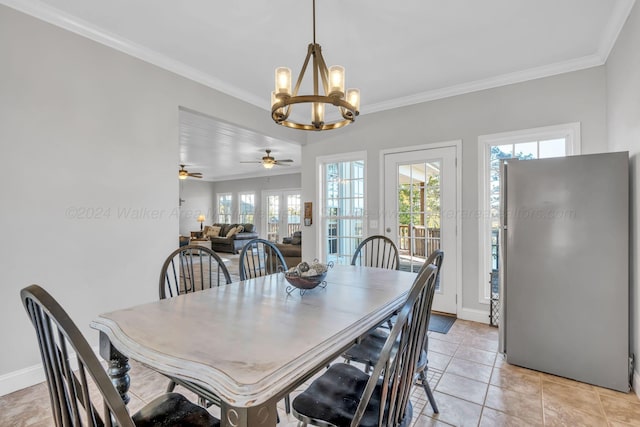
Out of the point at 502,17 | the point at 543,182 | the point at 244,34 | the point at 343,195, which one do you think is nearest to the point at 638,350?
the point at 543,182

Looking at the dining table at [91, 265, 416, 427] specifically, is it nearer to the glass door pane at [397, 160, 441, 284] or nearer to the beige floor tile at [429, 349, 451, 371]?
the beige floor tile at [429, 349, 451, 371]

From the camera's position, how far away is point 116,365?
1.26 metres

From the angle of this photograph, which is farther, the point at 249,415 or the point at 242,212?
the point at 242,212

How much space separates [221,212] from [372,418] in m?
11.0

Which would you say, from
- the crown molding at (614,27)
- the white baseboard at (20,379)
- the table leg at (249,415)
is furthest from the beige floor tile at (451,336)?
the white baseboard at (20,379)

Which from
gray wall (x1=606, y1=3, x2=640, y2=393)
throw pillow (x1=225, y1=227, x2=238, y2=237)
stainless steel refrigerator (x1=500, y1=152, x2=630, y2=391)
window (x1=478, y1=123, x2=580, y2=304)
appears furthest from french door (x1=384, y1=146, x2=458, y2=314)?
throw pillow (x1=225, y1=227, x2=238, y2=237)

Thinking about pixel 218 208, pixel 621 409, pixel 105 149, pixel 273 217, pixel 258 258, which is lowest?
pixel 621 409

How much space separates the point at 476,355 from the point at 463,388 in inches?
23.3

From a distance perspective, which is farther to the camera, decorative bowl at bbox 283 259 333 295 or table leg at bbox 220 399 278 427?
decorative bowl at bbox 283 259 333 295

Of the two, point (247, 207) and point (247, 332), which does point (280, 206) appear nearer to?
point (247, 207)

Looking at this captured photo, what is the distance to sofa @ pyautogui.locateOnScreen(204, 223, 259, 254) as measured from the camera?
919 cm

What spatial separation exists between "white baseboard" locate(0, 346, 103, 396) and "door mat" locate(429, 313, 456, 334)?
2951 millimetres

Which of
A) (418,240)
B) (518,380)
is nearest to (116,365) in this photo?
(518,380)

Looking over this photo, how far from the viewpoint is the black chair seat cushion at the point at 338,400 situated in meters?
1.16
